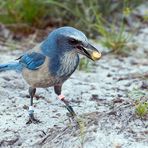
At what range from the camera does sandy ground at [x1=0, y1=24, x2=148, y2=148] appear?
339 centimetres

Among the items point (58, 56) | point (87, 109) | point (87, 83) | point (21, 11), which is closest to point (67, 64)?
point (58, 56)

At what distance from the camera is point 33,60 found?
3604 millimetres

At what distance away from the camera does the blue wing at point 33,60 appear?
3.56 metres

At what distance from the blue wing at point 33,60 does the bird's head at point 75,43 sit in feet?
0.44

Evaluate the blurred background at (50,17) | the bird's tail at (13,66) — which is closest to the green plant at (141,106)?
the bird's tail at (13,66)

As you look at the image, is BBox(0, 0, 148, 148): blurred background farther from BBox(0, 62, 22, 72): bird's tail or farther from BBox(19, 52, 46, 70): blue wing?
BBox(19, 52, 46, 70): blue wing

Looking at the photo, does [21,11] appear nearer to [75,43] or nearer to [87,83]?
[87,83]

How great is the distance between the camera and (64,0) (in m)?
5.89

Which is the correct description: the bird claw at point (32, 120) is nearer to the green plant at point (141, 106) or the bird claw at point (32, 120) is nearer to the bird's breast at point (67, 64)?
the bird's breast at point (67, 64)

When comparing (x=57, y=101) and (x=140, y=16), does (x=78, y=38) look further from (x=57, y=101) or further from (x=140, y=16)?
(x=140, y=16)

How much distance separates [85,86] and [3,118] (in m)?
0.95

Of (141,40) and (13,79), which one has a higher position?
(13,79)

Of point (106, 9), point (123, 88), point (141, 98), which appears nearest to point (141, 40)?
point (106, 9)

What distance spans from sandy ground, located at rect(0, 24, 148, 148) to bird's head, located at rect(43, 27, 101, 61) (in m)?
0.42
